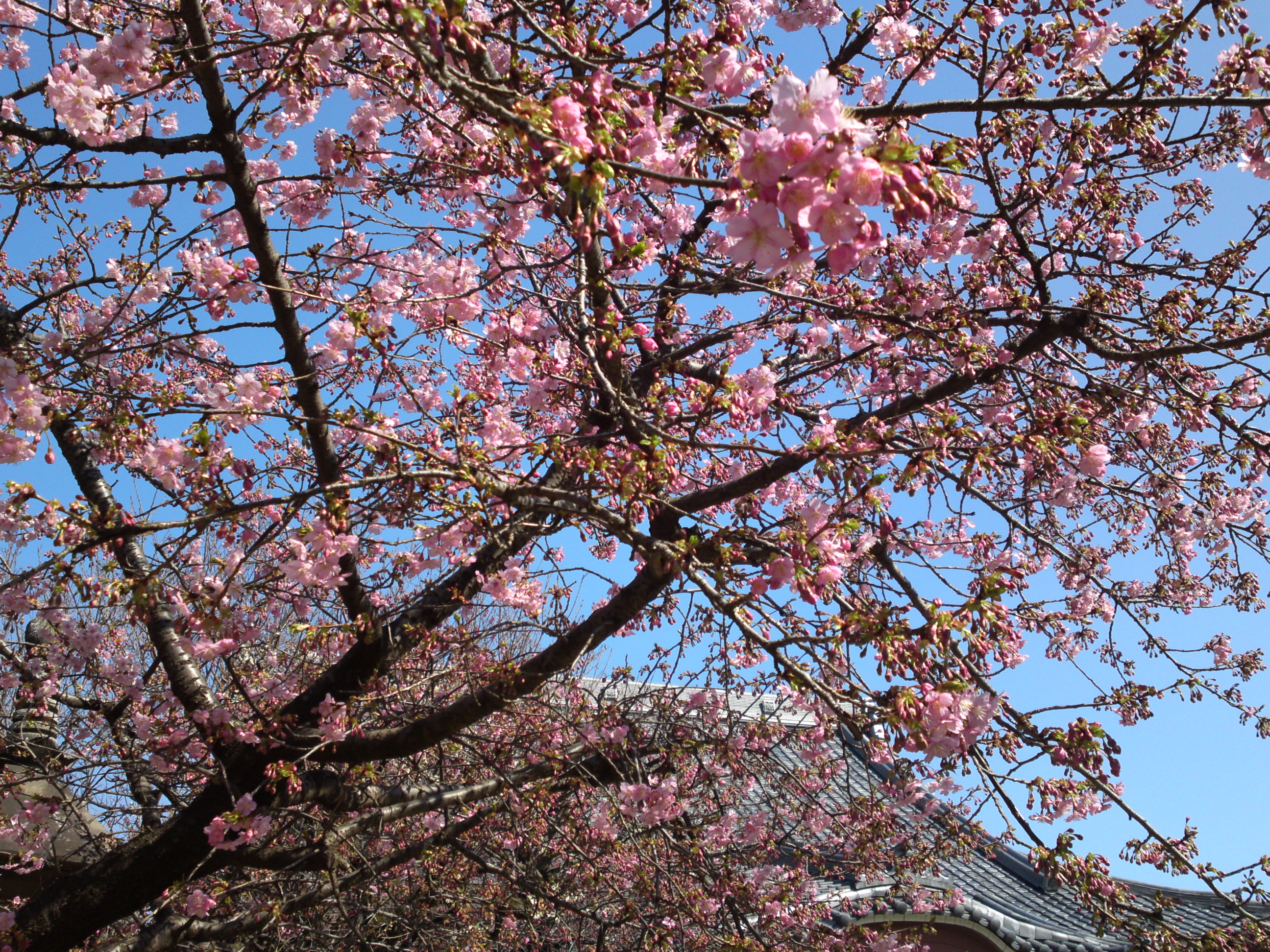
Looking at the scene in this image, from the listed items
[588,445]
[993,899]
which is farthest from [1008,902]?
[588,445]

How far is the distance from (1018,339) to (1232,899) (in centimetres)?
249

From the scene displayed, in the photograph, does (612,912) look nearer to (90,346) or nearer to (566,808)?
(566,808)

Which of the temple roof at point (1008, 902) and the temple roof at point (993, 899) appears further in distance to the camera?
the temple roof at point (1008, 902)

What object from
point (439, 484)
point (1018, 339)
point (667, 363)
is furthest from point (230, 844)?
point (1018, 339)

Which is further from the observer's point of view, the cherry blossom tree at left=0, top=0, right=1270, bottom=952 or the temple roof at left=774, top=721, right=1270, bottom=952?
the temple roof at left=774, top=721, right=1270, bottom=952

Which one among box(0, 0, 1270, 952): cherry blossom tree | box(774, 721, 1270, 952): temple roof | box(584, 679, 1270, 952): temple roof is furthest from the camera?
box(774, 721, 1270, 952): temple roof

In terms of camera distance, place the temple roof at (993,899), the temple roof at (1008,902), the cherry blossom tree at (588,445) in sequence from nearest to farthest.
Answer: the cherry blossom tree at (588,445) < the temple roof at (993,899) < the temple roof at (1008,902)

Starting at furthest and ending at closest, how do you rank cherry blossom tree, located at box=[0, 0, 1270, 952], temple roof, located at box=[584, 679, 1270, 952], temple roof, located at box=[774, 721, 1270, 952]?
temple roof, located at box=[774, 721, 1270, 952], temple roof, located at box=[584, 679, 1270, 952], cherry blossom tree, located at box=[0, 0, 1270, 952]

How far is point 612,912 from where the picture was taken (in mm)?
6383

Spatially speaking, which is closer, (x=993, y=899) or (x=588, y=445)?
(x=588, y=445)

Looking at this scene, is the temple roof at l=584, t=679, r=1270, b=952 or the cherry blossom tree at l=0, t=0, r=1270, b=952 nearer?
the cherry blossom tree at l=0, t=0, r=1270, b=952

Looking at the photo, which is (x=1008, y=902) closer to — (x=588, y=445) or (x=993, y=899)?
(x=993, y=899)

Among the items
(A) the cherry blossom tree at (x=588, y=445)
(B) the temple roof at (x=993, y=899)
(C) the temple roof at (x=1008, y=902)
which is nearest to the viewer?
(A) the cherry blossom tree at (x=588, y=445)

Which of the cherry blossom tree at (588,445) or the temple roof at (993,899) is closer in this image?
the cherry blossom tree at (588,445)
